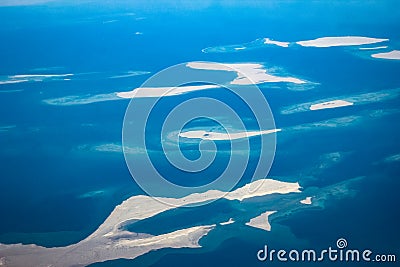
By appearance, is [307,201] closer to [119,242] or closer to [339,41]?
[119,242]

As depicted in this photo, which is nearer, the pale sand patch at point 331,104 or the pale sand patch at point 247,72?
the pale sand patch at point 331,104

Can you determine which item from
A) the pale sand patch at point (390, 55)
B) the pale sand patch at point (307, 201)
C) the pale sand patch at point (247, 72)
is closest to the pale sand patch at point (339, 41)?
the pale sand patch at point (390, 55)

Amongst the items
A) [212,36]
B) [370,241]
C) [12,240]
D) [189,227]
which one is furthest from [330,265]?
[212,36]

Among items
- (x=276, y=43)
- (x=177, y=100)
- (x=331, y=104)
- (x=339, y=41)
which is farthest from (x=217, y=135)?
(x=339, y=41)

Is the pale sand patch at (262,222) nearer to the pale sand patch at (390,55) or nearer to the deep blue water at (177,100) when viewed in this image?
the deep blue water at (177,100)

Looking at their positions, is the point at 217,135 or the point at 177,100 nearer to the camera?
the point at 217,135

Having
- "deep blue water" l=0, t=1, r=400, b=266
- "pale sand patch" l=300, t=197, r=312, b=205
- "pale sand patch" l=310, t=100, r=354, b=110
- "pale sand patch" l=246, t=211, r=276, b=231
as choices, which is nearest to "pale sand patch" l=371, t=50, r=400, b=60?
"deep blue water" l=0, t=1, r=400, b=266
